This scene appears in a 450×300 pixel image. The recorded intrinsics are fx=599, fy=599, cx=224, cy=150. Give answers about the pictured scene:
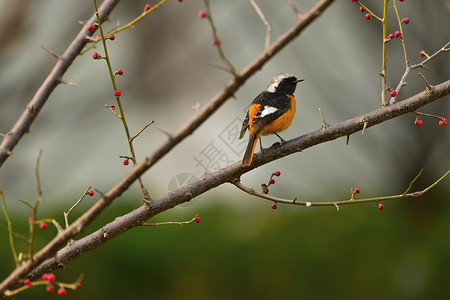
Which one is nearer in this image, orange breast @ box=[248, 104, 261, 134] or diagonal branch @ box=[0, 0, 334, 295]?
diagonal branch @ box=[0, 0, 334, 295]

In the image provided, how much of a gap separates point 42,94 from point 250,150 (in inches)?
41.1

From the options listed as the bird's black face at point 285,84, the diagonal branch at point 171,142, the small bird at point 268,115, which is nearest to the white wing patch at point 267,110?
the small bird at point 268,115

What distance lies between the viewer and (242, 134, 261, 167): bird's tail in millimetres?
2412

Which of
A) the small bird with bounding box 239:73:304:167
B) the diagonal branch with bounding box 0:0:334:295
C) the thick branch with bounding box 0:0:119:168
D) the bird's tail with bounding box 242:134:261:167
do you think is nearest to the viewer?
the diagonal branch with bounding box 0:0:334:295

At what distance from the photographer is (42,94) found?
2.21 meters

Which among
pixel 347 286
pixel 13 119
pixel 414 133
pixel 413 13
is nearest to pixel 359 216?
pixel 347 286

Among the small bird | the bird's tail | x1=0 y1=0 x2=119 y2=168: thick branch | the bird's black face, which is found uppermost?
x1=0 y1=0 x2=119 y2=168: thick branch

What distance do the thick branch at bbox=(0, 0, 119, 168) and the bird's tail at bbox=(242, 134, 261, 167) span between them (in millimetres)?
777

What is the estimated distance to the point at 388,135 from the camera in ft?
21.6

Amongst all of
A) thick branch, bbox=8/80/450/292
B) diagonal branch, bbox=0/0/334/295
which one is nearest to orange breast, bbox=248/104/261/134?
thick branch, bbox=8/80/450/292

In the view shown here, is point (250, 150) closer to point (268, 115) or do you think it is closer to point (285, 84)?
point (268, 115)

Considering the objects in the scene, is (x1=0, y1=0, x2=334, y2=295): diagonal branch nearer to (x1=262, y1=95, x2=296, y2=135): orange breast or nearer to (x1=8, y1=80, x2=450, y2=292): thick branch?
(x1=8, y1=80, x2=450, y2=292): thick branch

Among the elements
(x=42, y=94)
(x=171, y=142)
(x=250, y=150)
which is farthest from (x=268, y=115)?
(x=171, y=142)

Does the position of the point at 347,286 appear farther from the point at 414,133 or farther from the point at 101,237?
the point at 101,237
